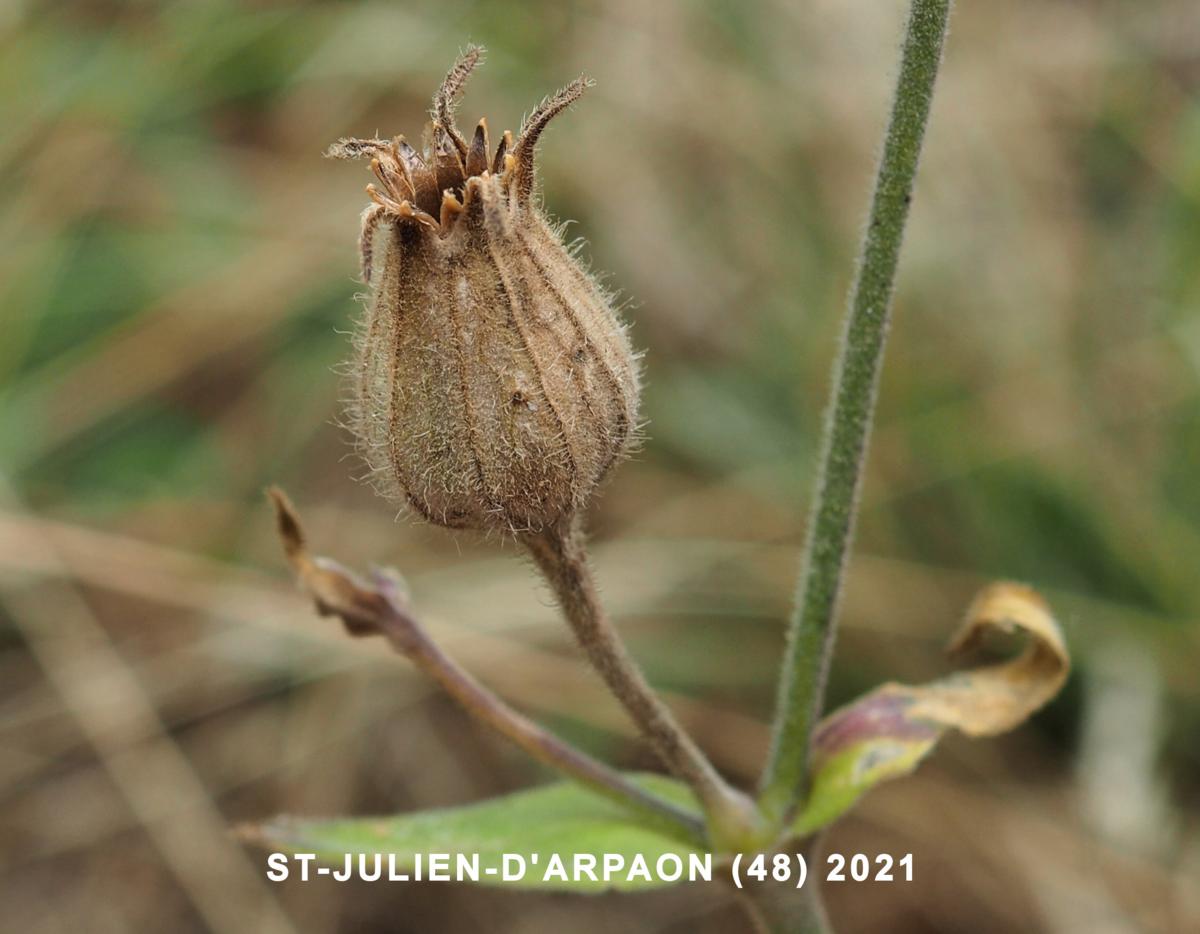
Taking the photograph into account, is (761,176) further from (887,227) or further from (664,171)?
(887,227)

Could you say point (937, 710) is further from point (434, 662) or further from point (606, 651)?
point (434, 662)

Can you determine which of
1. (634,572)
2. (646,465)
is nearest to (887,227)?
(634,572)

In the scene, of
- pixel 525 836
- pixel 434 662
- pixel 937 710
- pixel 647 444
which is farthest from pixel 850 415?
pixel 647 444

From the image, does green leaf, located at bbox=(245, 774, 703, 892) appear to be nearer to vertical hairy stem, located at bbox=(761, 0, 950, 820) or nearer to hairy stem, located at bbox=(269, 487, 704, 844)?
hairy stem, located at bbox=(269, 487, 704, 844)

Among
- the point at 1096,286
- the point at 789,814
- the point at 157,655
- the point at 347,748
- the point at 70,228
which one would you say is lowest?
the point at 347,748

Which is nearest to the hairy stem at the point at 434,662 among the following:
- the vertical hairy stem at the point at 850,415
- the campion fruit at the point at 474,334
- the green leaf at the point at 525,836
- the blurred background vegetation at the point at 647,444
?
the green leaf at the point at 525,836

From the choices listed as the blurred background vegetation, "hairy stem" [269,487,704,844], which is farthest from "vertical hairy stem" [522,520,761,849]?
the blurred background vegetation
